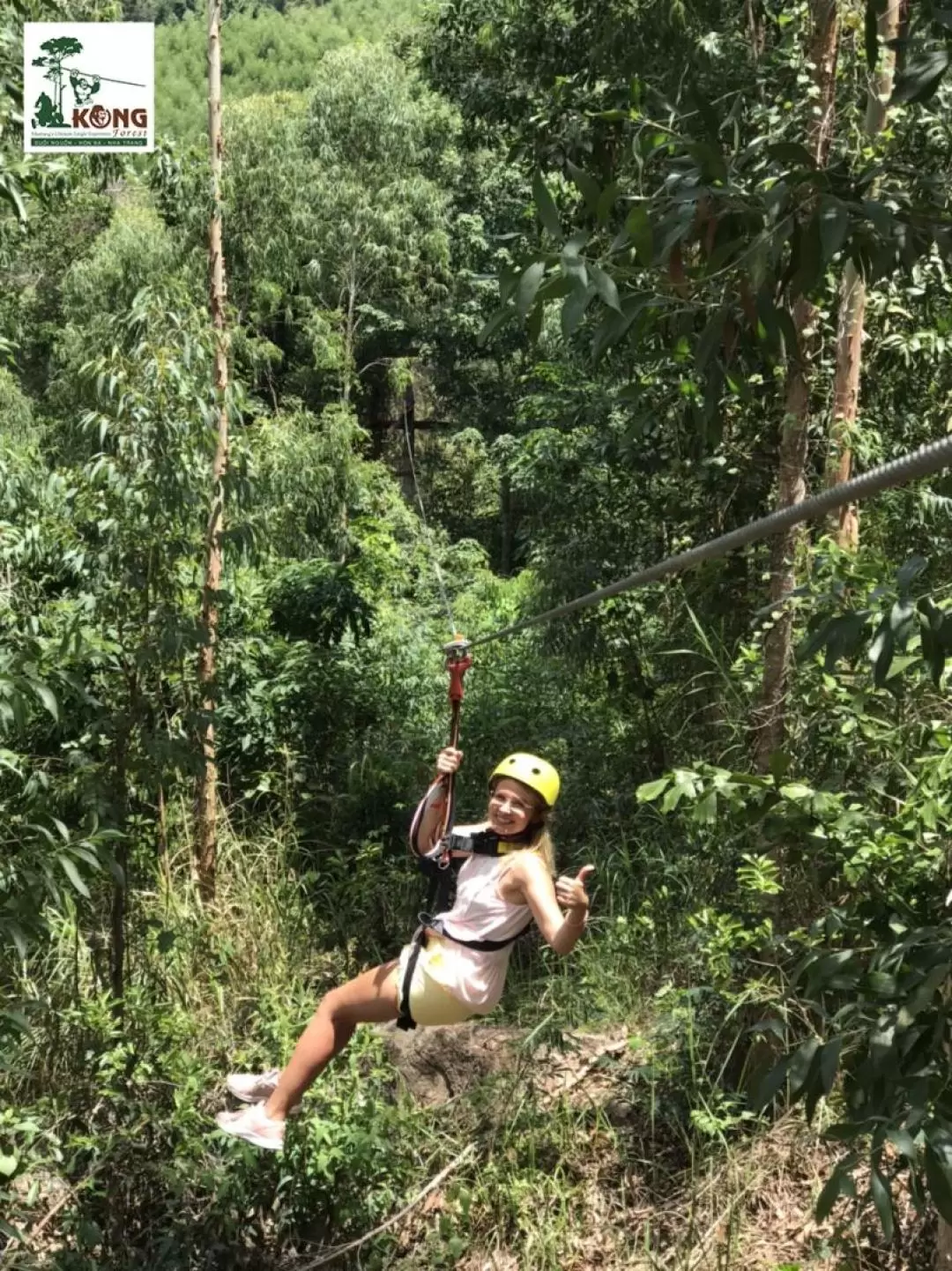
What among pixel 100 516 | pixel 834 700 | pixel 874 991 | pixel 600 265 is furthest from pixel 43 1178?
pixel 600 265

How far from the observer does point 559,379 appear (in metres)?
6.22

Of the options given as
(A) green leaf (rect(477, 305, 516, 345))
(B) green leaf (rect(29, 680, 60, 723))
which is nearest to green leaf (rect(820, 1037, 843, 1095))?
(A) green leaf (rect(477, 305, 516, 345))

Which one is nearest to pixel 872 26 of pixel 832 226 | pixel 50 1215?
pixel 832 226

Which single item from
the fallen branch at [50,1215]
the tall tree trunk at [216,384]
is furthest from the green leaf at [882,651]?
the tall tree trunk at [216,384]

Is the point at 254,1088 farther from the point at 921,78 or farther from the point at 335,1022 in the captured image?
the point at 921,78

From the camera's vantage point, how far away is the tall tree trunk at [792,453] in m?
3.62

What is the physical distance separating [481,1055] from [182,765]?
1.45 meters

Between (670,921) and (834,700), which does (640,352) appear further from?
(670,921)

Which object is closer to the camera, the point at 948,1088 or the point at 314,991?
the point at 948,1088

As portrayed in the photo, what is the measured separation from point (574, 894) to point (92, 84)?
4471 millimetres

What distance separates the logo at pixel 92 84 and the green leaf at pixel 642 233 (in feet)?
14.4

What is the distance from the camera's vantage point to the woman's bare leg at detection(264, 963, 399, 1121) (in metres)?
2.79

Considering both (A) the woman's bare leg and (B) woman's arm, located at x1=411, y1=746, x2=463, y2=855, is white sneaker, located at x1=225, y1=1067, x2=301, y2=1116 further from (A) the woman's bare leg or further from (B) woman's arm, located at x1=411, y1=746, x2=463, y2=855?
(B) woman's arm, located at x1=411, y1=746, x2=463, y2=855

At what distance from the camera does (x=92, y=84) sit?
211 inches
